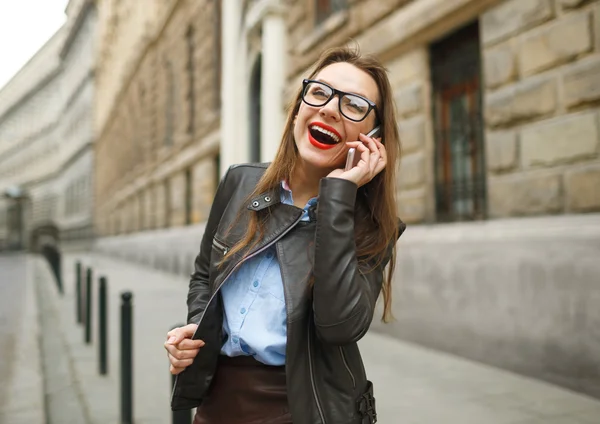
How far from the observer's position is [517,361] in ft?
15.4

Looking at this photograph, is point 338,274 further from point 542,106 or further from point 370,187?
point 542,106

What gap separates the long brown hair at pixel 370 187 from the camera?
4.96 ft

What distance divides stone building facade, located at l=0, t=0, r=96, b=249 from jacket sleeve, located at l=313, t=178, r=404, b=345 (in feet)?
85.3

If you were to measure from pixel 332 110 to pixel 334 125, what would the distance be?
4 cm

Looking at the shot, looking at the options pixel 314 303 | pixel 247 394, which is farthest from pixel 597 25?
pixel 247 394

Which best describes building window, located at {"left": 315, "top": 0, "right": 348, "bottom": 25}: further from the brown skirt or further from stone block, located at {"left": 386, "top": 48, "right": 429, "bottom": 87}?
the brown skirt

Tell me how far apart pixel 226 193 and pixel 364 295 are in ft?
1.82

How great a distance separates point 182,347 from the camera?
1.56m

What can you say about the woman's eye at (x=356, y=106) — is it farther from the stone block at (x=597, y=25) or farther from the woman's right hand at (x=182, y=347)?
the stone block at (x=597, y=25)

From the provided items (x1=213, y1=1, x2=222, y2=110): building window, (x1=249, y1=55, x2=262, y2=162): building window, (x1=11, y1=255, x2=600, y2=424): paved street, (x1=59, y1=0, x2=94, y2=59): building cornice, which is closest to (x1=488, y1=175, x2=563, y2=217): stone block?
(x1=11, y1=255, x2=600, y2=424): paved street

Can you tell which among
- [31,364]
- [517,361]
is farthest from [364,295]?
[31,364]

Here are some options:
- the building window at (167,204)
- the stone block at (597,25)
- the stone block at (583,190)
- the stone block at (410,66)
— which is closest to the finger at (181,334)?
the stone block at (583,190)

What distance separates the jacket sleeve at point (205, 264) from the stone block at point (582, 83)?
3712 mm

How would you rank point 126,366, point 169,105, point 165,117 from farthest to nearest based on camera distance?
1. point 165,117
2. point 169,105
3. point 126,366
